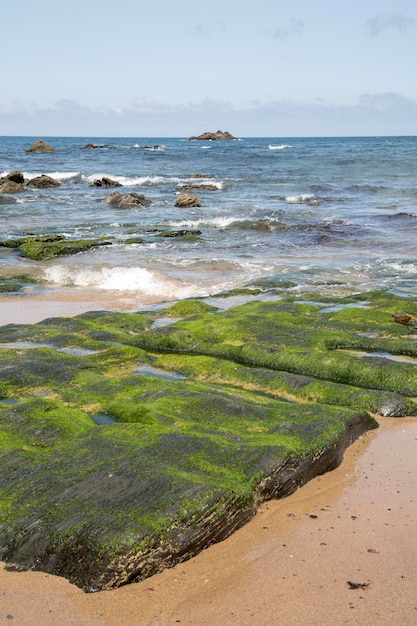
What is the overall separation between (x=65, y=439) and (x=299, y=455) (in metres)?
2.54

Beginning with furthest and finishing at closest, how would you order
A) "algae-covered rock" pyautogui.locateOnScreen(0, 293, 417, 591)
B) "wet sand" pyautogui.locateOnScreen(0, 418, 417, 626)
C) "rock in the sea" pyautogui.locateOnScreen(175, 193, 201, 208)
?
"rock in the sea" pyautogui.locateOnScreen(175, 193, 201, 208) → "algae-covered rock" pyautogui.locateOnScreen(0, 293, 417, 591) → "wet sand" pyautogui.locateOnScreen(0, 418, 417, 626)

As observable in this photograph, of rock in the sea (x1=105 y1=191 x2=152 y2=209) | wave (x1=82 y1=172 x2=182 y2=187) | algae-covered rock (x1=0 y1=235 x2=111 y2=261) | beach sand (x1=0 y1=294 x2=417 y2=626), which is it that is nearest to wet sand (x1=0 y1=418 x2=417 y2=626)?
beach sand (x1=0 y1=294 x2=417 y2=626)

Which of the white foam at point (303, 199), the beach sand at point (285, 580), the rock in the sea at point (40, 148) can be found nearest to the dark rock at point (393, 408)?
the beach sand at point (285, 580)

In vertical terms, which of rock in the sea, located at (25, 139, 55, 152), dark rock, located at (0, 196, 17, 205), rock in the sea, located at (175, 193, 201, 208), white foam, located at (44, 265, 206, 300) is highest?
rock in the sea, located at (25, 139, 55, 152)

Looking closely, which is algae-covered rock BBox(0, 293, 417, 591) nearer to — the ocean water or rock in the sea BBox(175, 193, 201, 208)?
the ocean water

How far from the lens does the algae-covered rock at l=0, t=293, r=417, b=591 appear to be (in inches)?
212

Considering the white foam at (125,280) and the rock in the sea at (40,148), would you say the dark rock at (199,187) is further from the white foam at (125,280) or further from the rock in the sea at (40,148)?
the rock in the sea at (40,148)

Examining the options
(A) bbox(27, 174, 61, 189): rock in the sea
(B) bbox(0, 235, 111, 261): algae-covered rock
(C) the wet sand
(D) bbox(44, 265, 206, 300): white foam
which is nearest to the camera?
(C) the wet sand

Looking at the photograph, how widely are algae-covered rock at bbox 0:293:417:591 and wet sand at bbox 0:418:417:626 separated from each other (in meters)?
0.17

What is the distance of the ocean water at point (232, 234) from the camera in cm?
1814

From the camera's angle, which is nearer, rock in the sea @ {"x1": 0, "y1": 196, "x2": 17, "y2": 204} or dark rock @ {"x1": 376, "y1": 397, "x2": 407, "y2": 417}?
dark rock @ {"x1": 376, "y1": 397, "x2": 407, "y2": 417}

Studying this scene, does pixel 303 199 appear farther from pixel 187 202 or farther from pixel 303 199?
pixel 187 202

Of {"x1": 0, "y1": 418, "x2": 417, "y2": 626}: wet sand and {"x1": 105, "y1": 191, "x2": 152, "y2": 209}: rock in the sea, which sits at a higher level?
{"x1": 105, "y1": 191, "x2": 152, "y2": 209}: rock in the sea

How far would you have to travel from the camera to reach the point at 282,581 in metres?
5.14
